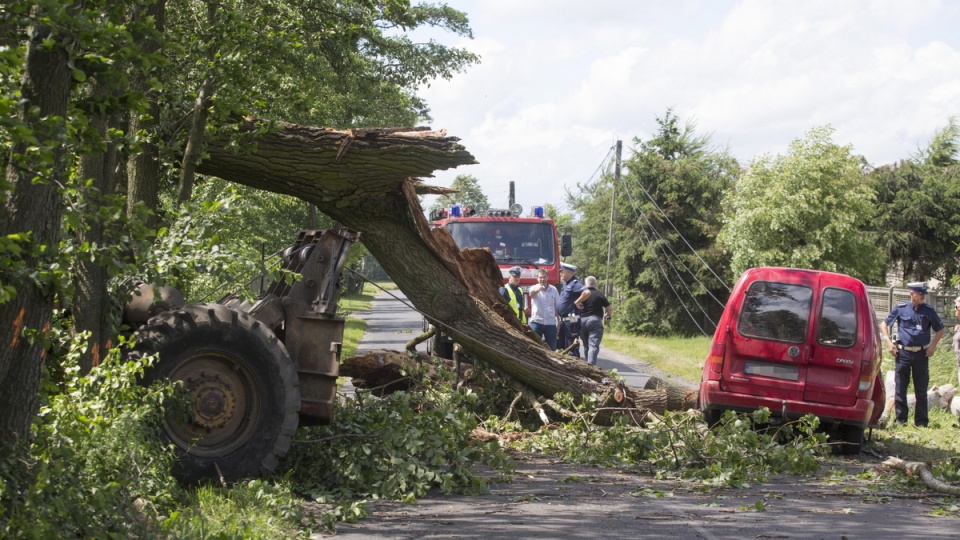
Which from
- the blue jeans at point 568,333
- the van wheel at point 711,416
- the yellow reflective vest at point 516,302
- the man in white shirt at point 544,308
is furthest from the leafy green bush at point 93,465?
the blue jeans at point 568,333

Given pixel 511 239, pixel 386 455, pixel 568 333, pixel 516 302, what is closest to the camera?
pixel 386 455

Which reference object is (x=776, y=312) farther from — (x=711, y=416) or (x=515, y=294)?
(x=515, y=294)

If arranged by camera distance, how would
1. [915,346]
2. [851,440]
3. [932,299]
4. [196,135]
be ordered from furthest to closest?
[932,299] → [915,346] → [851,440] → [196,135]

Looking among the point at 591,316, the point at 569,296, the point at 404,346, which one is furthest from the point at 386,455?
the point at 404,346

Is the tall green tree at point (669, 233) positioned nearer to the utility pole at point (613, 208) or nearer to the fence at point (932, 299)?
the utility pole at point (613, 208)

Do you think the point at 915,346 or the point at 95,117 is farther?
the point at 915,346

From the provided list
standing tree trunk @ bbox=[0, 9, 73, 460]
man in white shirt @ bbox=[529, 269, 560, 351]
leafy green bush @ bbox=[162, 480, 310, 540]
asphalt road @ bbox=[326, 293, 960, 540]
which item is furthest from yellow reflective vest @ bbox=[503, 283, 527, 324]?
standing tree trunk @ bbox=[0, 9, 73, 460]

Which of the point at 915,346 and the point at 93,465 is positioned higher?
the point at 915,346

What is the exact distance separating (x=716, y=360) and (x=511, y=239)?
30.9 feet

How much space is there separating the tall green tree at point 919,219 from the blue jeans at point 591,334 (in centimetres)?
2101

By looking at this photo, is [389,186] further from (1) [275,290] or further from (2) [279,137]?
→ (1) [275,290]

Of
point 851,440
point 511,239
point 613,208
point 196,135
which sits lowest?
point 851,440

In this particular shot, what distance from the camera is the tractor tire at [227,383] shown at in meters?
7.52

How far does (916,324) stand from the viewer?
13328 mm
